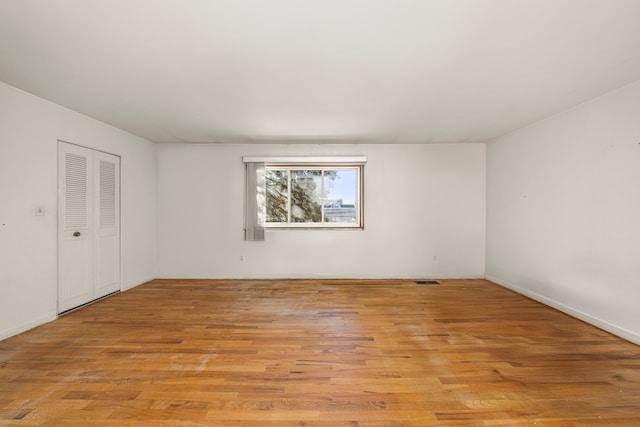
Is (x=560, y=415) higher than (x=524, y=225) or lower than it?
lower

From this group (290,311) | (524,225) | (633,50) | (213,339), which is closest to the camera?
(633,50)

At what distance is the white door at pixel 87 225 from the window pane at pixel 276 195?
230cm

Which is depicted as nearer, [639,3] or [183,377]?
[639,3]

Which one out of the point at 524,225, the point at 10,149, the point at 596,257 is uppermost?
the point at 10,149

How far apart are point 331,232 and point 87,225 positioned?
138 inches

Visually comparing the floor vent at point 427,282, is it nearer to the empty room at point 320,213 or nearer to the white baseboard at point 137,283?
the empty room at point 320,213

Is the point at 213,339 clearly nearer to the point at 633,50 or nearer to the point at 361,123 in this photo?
the point at 361,123

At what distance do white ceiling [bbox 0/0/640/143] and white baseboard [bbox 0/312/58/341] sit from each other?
2.36 meters

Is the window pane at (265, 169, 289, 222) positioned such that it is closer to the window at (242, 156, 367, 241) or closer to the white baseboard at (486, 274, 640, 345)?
the window at (242, 156, 367, 241)

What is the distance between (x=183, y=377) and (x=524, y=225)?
4550 millimetres

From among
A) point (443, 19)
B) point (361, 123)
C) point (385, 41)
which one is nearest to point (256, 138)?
point (361, 123)

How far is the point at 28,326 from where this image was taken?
2.86 m

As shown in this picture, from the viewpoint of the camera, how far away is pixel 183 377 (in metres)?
2.07

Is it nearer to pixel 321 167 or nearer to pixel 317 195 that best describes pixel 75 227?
pixel 317 195
